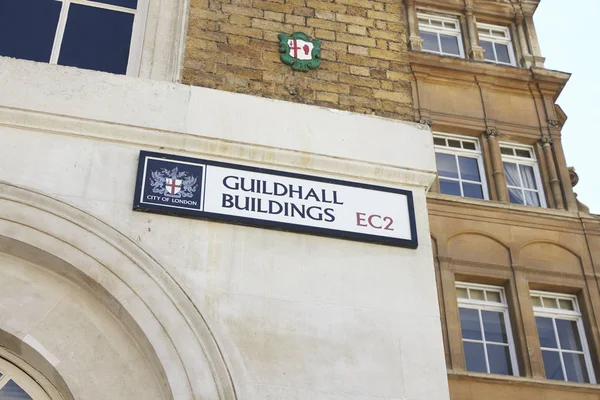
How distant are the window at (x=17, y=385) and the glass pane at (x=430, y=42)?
1666 cm

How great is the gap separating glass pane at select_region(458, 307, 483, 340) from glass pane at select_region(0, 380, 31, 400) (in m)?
11.8

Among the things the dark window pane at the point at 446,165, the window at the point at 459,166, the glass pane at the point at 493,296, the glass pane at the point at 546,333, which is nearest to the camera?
the glass pane at the point at 546,333

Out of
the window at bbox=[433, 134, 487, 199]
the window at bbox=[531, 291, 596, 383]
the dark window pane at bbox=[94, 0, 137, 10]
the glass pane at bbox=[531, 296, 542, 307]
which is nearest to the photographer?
the dark window pane at bbox=[94, 0, 137, 10]

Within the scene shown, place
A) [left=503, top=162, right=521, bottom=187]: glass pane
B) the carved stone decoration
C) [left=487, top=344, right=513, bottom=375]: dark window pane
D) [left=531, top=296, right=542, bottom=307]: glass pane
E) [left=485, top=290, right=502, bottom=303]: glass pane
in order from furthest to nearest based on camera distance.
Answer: the carved stone decoration < [left=503, top=162, right=521, bottom=187]: glass pane < [left=531, top=296, right=542, bottom=307]: glass pane < [left=485, top=290, right=502, bottom=303]: glass pane < [left=487, top=344, right=513, bottom=375]: dark window pane

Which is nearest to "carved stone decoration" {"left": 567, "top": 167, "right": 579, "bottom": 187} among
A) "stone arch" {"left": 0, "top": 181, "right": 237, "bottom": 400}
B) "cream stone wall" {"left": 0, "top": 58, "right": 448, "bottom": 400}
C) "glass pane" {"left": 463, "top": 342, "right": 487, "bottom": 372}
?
"glass pane" {"left": 463, "top": 342, "right": 487, "bottom": 372}

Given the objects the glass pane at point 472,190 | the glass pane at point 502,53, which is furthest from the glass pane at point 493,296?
the glass pane at point 502,53

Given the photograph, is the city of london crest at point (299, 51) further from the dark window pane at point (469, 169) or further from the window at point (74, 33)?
the dark window pane at point (469, 169)

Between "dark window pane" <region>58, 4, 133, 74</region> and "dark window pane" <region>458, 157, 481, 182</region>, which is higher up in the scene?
"dark window pane" <region>458, 157, 481, 182</region>

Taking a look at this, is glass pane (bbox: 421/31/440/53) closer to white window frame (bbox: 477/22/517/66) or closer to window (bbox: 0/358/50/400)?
white window frame (bbox: 477/22/517/66)

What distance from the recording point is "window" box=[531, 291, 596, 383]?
16.5m

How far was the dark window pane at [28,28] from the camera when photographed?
7.27m

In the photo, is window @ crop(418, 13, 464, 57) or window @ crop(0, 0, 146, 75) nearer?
window @ crop(0, 0, 146, 75)

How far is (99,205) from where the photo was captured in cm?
623

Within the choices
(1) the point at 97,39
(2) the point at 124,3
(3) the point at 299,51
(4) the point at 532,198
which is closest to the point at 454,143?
(4) the point at 532,198
